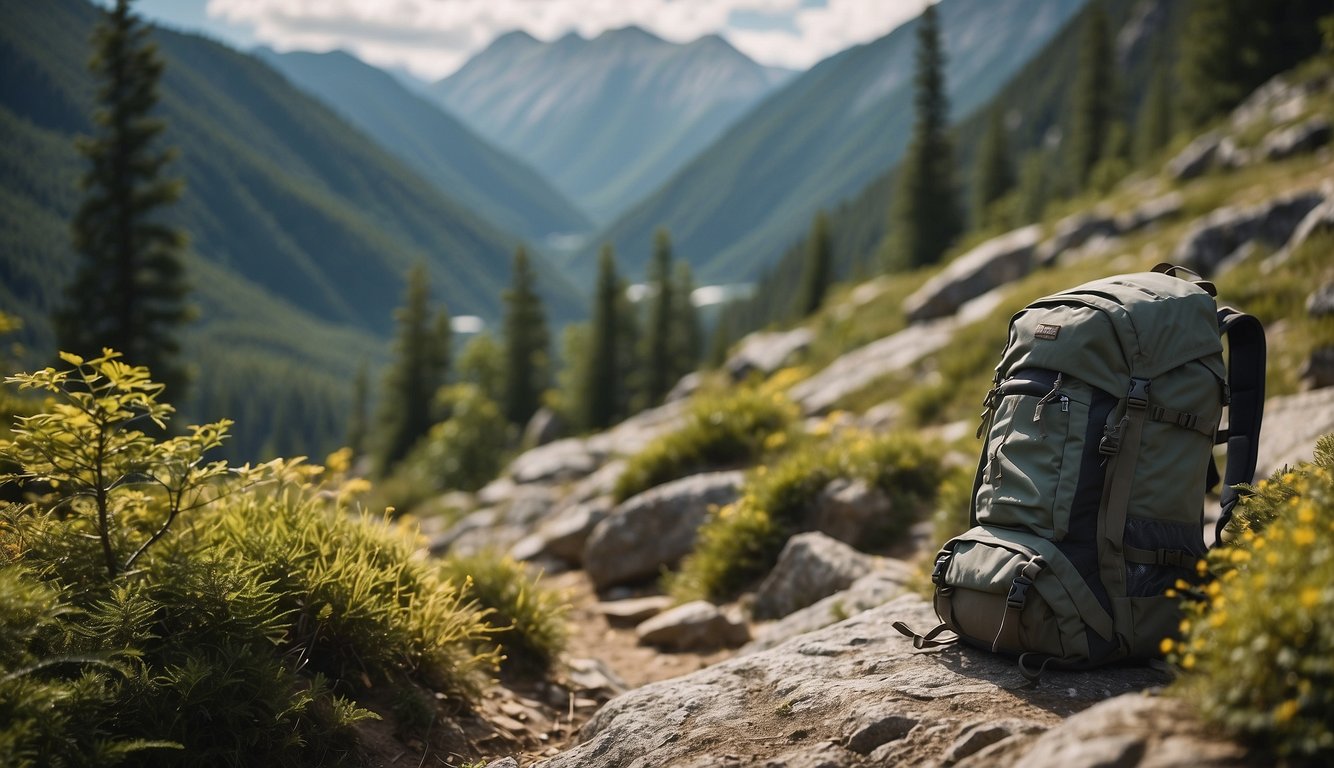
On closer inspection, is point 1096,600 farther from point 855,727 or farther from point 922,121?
point 922,121

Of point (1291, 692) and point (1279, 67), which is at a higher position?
point (1279, 67)

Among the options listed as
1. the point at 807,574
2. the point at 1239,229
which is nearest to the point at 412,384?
the point at 1239,229

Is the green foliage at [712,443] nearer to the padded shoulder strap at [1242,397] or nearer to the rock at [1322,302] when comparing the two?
the rock at [1322,302]

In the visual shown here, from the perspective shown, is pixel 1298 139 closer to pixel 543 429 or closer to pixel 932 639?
pixel 932 639

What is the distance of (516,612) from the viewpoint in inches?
222

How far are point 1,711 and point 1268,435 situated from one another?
682 centimetres

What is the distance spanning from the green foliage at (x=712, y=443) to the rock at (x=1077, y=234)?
12221mm

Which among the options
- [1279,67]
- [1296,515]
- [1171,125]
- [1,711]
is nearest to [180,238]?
[1,711]

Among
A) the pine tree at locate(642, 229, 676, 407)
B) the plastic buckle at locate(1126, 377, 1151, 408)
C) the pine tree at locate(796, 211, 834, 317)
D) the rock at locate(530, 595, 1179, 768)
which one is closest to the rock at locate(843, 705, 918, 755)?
the rock at locate(530, 595, 1179, 768)

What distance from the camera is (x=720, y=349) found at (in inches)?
2432

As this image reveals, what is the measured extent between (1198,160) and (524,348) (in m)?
36.6

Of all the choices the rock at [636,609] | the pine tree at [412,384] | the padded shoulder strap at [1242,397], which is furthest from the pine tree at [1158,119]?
the padded shoulder strap at [1242,397]

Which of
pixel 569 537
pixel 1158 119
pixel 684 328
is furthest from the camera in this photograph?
pixel 684 328

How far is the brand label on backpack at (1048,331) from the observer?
11.6 feet
